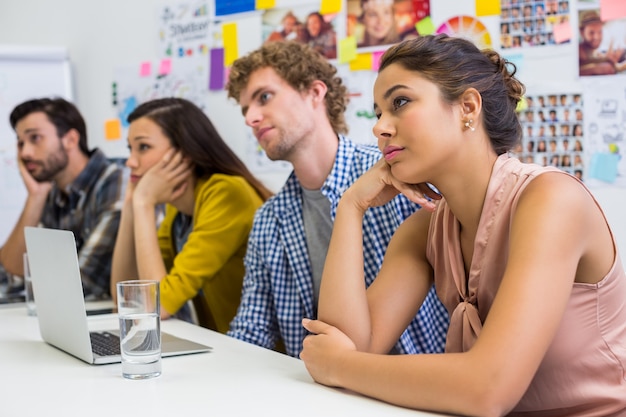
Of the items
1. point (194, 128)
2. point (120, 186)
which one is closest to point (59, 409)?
point (194, 128)

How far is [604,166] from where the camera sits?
202 centimetres

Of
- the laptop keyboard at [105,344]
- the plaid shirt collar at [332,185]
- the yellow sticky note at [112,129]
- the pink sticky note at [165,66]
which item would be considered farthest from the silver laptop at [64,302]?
the yellow sticky note at [112,129]

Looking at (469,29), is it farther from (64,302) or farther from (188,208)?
(64,302)

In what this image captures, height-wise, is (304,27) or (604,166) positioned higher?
(304,27)

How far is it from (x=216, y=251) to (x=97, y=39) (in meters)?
1.79

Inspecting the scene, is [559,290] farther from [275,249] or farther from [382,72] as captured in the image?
[275,249]

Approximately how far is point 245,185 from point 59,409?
51.5 inches

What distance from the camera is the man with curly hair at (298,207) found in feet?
6.37

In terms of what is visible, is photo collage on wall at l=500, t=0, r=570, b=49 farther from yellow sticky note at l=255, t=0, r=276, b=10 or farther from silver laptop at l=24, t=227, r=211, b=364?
silver laptop at l=24, t=227, r=211, b=364

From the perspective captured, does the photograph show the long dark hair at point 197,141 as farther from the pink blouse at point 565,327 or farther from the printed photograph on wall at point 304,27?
the pink blouse at point 565,327

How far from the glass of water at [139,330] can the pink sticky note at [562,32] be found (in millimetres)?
1289

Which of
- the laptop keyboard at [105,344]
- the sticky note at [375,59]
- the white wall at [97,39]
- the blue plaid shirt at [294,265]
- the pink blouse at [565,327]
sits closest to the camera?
the pink blouse at [565,327]

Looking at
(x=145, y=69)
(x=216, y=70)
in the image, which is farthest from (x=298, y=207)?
(x=145, y=69)

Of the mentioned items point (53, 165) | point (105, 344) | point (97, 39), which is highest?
point (97, 39)
